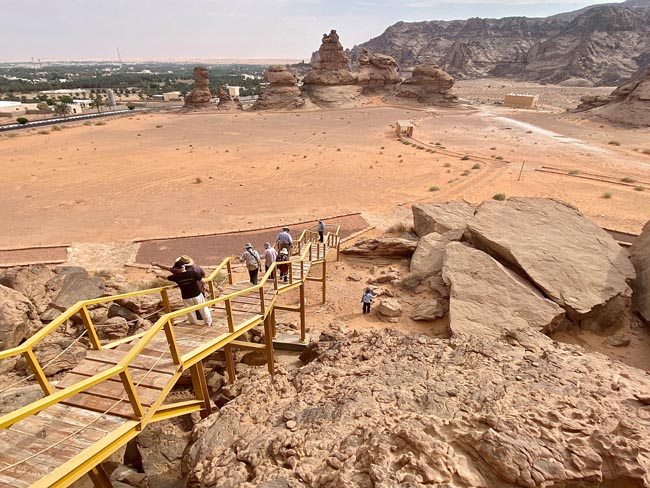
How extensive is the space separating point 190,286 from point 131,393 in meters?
2.47

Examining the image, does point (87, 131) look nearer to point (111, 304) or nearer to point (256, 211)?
point (256, 211)

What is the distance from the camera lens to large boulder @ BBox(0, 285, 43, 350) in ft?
26.9

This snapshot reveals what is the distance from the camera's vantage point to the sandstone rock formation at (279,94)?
215ft

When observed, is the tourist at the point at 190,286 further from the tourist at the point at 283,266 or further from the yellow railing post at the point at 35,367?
the tourist at the point at 283,266

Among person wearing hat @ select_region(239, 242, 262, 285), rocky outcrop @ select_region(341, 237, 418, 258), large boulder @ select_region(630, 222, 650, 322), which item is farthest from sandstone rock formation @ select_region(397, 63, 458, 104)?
person wearing hat @ select_region(239, 242, 262, 285)

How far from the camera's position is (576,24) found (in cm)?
14038

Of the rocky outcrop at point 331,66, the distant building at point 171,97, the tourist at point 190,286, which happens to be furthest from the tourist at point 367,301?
the distant building at point 171,97

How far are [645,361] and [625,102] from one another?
55580mm

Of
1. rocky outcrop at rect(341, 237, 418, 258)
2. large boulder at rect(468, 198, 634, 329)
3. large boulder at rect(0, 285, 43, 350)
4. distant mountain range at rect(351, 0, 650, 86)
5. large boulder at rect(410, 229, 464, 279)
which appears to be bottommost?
rocky outcrop at rect(341, 237, 418, 258)

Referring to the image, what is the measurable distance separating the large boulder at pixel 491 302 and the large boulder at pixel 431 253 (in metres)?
1.67

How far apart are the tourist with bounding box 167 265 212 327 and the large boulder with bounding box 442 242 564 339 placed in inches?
217

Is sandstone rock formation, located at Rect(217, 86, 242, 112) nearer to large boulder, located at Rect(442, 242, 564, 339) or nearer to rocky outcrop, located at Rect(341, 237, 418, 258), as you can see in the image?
rocky outcrop, located at Rect(341, 237, 418, 258)

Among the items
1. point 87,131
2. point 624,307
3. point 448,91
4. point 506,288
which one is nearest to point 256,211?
point 506,288

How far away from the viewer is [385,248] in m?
14.5
